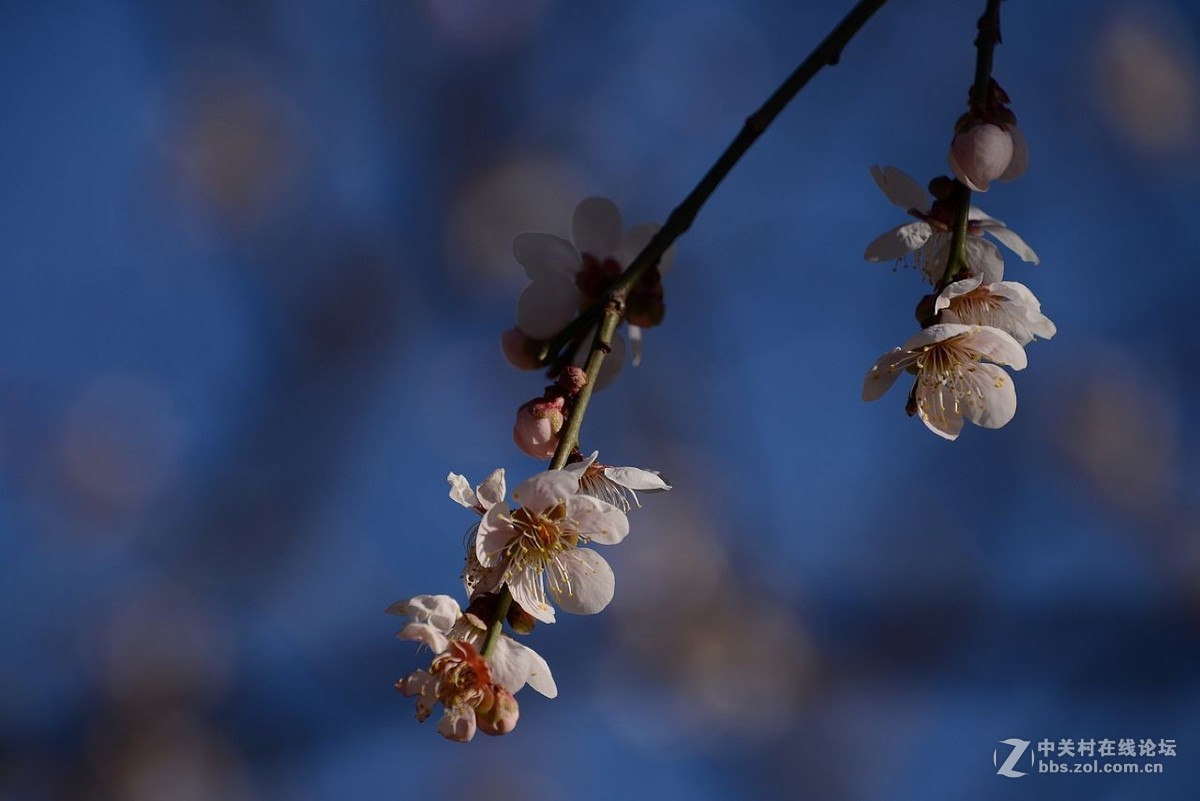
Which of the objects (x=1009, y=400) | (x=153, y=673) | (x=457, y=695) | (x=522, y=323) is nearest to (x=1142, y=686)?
(x=1009, y=400)

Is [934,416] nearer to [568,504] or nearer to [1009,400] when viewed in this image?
[1009,400]

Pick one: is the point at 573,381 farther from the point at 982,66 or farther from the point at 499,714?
the point at 982,66

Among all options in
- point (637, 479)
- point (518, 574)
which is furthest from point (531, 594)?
point (637, 479)

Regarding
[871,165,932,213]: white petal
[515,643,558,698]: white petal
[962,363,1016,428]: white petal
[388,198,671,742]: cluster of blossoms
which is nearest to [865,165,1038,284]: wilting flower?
[871,165,932,213]: white petal

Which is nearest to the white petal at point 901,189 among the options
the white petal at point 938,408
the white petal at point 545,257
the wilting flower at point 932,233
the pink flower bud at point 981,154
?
the wilting flower at point 932,233

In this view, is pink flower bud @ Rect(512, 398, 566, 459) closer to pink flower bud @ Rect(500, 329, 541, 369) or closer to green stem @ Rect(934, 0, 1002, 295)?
pink flower bud @ Rect(500, 329, 541, 369)

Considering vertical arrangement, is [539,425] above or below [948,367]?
below
